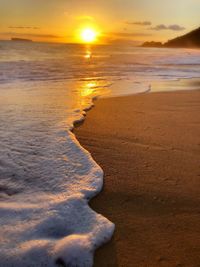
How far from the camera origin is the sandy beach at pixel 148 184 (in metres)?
2.27

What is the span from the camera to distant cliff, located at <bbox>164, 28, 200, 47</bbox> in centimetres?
13150

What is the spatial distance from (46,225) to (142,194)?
0.99 metres

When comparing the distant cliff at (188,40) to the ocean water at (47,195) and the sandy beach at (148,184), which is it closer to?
the sandy beach at (148,184)

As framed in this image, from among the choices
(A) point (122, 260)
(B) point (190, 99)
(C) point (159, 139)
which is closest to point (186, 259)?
(A) point (122, 260)

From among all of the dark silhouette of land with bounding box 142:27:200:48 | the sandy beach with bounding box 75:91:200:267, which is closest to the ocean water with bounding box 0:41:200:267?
the sandy beach with bounding box 75:91:200:267

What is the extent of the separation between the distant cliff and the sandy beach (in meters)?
130

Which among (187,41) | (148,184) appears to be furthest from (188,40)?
(148,184)

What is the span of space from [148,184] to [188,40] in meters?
147

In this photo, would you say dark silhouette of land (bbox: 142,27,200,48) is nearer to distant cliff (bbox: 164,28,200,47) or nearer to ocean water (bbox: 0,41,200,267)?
distant cliff (bbox: 164,28,200,47)

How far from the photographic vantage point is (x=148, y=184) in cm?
320

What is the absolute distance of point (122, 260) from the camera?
218cm

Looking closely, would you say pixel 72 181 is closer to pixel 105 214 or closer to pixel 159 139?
pixel 105 214

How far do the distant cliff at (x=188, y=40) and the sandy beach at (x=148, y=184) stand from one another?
427 feet

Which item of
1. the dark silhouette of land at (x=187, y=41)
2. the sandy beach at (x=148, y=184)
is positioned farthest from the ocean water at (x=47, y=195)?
A: the dark silhouette of land at (x=187, y=41)
